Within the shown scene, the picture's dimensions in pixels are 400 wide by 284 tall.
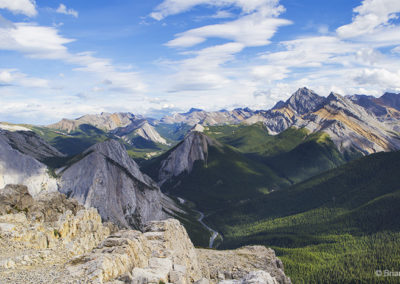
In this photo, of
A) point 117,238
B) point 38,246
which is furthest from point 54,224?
point 117,238

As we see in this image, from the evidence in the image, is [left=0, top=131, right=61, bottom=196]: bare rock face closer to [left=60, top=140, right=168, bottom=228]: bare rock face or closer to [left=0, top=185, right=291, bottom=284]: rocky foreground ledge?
[left=60, top=140, right=168, bottom=228]: bare rock face

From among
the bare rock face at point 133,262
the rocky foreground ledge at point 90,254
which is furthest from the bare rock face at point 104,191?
the bare rock face at point 133,262

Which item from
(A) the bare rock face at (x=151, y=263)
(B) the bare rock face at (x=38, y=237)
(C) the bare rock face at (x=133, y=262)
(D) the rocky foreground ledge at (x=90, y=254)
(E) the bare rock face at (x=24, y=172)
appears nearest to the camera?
(C) the bare rock face at (x=133, y=262)

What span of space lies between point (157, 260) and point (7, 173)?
167 m

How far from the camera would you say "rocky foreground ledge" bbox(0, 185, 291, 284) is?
4228cm

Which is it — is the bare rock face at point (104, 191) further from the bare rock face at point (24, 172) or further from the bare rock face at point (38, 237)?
the bare rock face at point (38, 237)

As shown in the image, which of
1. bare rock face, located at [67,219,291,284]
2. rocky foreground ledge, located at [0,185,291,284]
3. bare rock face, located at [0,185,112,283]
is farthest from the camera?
bare rock face, located at [0,185,112,283]

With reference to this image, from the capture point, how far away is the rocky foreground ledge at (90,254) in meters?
42.3

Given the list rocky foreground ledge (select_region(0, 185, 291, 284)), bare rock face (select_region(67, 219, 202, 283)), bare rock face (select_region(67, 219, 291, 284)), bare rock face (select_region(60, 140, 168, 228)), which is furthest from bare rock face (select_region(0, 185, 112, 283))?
bare rock face (select_region(60, 140, 168, 228))

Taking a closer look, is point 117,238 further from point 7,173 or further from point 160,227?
point 7,173

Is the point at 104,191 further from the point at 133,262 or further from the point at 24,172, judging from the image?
the point at 133,262

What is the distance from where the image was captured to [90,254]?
48312 millimetres

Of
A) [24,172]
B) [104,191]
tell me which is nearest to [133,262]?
[104,191]

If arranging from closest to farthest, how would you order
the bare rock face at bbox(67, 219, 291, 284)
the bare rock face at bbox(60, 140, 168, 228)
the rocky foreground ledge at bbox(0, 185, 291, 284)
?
the bare rock face at bbox(67, 219, 291, 284) < the rocky foreground ledge at bbox(0, 185, 291, 284) < the bare rock face at bbox(60, 140, 168, 228)
